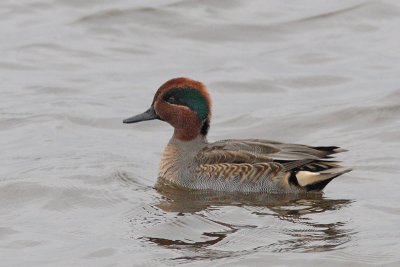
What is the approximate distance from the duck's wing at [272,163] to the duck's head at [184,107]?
1.65 feet

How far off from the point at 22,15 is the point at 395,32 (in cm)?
553

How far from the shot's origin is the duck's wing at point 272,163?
11062mm

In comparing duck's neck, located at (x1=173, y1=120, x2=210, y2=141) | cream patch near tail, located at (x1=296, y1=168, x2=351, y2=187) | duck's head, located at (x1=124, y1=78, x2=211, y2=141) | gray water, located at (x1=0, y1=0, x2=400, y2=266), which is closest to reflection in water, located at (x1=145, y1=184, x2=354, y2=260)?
gray water, located at (x1=0, y1=0, x2=400, y2=266)

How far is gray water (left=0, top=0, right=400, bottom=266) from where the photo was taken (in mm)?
9625

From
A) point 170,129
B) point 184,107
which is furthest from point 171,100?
point 170,129

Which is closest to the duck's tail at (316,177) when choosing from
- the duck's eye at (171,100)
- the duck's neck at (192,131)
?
the duck's neck at (192,131)

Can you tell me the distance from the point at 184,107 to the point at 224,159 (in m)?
0.82

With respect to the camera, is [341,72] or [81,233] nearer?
[81,233]

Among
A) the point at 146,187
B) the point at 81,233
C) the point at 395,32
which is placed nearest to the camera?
the point at 81,233

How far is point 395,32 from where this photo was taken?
690 inches

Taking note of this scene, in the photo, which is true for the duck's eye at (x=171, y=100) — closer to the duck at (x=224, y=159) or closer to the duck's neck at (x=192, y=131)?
the duck at (x=224, y=159)

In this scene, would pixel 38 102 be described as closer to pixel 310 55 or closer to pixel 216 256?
pixel 310 55

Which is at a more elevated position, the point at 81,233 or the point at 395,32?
the point at 395,32

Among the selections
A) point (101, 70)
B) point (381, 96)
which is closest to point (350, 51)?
point (381, 96)
